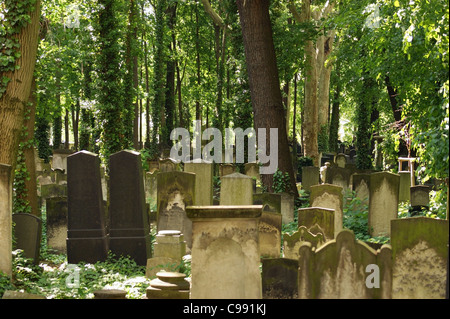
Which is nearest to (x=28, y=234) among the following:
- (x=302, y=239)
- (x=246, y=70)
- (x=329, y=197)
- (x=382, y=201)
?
(x=302, y=239)

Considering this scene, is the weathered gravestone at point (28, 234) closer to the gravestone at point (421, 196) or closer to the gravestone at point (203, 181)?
the gravestone at point (203, 181)

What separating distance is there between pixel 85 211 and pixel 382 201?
5.43m

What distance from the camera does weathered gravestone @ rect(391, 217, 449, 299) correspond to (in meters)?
5.89

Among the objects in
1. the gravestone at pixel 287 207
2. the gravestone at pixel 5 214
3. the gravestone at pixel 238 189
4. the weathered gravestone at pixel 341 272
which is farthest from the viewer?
the gravestone at pixel 287 207

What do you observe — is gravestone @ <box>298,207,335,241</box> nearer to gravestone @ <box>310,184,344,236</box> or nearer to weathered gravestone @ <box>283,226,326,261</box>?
weathered gravestone @ <box>283,226,326,261</box>

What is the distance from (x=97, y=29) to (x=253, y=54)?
4923 mm

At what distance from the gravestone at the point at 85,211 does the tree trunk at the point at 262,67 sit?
17.2 feet

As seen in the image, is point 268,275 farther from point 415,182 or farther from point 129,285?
point 415,182

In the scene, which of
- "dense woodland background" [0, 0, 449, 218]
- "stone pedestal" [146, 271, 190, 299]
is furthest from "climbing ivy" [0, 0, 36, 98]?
"stone pedestal" [146, 271, 190, 299]

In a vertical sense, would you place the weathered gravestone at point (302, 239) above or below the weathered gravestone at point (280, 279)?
above

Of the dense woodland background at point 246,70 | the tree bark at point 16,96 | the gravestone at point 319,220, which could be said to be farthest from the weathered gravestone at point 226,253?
the tree bark at point 16,96

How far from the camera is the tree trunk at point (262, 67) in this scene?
1382cm

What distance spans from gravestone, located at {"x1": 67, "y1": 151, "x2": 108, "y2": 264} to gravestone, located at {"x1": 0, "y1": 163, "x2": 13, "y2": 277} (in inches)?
96.1
